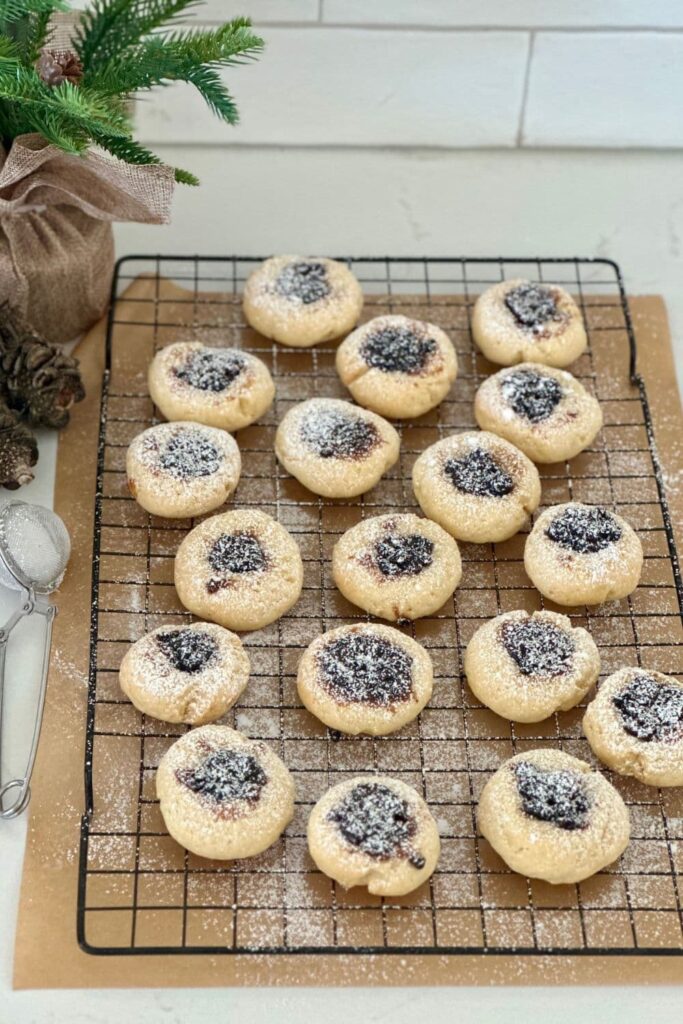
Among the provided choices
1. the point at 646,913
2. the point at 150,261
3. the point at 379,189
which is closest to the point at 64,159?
the point at 150,261

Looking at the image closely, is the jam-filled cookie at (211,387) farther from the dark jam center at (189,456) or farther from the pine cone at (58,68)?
the pine cone at (58,68)

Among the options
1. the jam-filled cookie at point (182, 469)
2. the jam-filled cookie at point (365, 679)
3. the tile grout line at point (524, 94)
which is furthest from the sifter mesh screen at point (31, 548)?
the tile grout line at point (524, 94)

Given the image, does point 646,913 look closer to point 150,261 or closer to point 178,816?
point 178,816

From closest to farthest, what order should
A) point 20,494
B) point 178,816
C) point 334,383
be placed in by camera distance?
1. point 178,816
2. point 20,494
3. point 334,383

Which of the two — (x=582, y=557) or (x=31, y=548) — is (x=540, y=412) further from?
(x=31, y=548)

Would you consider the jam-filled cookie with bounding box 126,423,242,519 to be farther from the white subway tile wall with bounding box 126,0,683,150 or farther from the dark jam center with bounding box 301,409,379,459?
the white subway tile wall with bounding box 126,0,683,150
